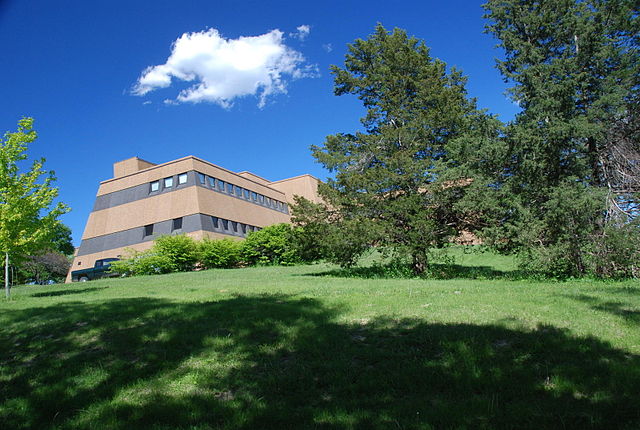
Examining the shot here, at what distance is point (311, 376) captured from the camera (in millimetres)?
4547

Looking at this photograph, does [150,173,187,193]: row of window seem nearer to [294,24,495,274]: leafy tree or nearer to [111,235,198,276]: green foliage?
[111,235,198,276]: green foliage

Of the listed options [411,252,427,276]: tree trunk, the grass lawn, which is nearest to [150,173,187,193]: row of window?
[411,252,427,276]: tree trunk

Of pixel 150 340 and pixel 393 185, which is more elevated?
pixel 393 185

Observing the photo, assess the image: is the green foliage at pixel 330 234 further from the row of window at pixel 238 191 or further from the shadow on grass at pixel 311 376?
the row of window at pixel 238 191

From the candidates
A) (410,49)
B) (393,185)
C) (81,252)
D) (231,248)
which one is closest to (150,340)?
(393,185)

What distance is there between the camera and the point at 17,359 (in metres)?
5.70

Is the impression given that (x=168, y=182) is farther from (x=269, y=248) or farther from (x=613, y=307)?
(x=613, y=307)

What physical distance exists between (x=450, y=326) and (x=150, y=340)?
170 inches

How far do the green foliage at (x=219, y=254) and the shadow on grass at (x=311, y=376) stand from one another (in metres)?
23.9

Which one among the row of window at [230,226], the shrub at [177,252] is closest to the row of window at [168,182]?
the row of window at [230,226]

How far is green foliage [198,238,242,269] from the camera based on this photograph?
99.9 ft

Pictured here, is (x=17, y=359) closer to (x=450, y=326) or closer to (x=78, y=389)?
(x=78, y=389)

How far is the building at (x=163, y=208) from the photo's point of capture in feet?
126

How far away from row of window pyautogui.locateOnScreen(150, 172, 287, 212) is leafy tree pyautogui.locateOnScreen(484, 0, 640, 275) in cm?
3082
